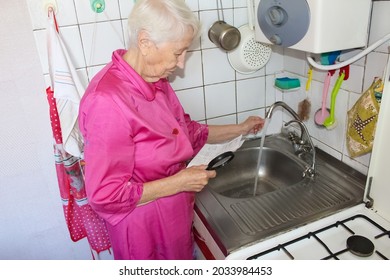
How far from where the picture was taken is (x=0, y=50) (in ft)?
3.87

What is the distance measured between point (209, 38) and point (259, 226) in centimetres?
75

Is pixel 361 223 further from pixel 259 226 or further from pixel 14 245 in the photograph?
pixel 14 245

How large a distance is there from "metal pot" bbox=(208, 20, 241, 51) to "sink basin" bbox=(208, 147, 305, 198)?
0.49 m

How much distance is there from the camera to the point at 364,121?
1.08 meters

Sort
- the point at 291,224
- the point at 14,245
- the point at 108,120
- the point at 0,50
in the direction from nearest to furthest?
the point at 108,120 < the point at 291,224 < the point at 0,50 < the point at 14,245

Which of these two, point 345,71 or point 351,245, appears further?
point 345,71

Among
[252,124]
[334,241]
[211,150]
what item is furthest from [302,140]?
[334,241]


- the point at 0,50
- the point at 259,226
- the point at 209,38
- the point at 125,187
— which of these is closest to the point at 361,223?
the point at 259,226

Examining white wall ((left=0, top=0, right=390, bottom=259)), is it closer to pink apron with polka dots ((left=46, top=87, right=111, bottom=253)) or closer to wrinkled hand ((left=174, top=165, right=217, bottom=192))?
pink apron with polka dots ((left=46, top=87, right=111, bottom=253))

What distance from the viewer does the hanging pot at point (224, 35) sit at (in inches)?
49.6

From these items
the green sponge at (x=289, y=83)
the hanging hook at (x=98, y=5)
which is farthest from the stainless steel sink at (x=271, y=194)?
the hanging hook at (x=98, y=5)

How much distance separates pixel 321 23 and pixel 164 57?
46 centimetres

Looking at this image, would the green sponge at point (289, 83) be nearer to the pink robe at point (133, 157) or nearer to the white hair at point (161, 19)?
the pink robe at point (133, 157)

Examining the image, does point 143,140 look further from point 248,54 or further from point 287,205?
point 248,54
